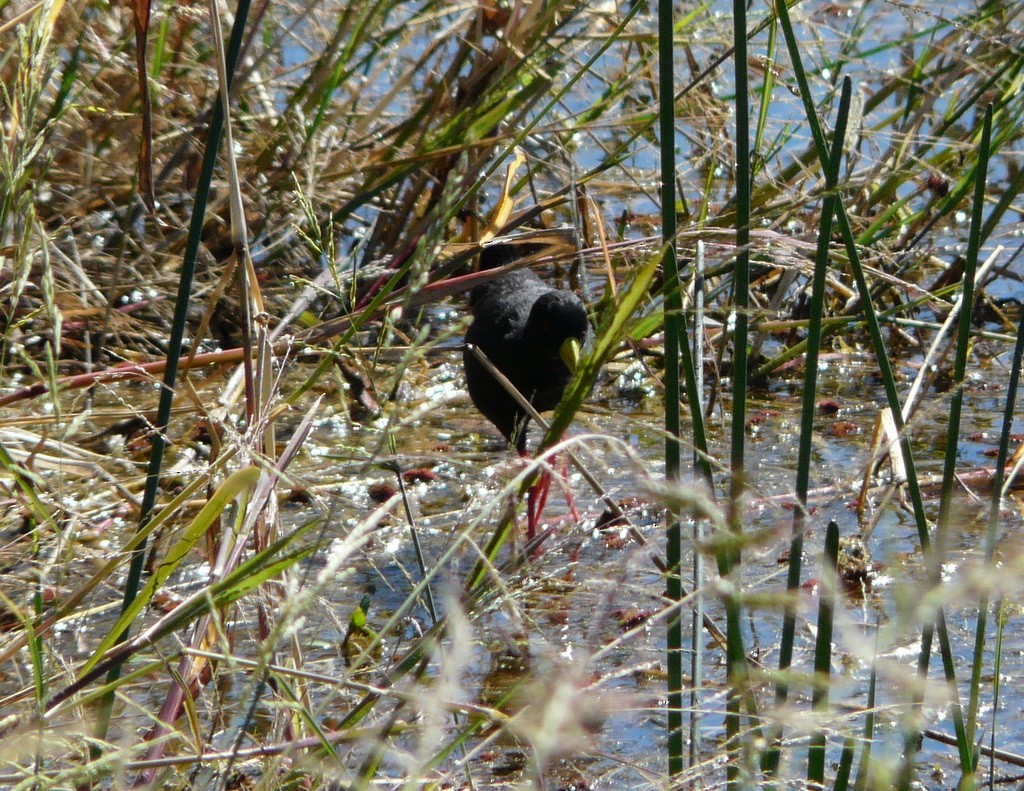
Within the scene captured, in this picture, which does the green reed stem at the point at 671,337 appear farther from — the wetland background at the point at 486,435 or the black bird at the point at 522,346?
the black bird at the point at 522,346

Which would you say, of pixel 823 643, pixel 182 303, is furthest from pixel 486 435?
pixel 823 643

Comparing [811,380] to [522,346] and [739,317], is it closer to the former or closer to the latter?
[739,317]

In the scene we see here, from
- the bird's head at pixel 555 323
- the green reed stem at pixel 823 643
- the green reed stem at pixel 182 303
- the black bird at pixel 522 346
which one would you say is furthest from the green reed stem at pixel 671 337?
the bird's head at pixel 555 323

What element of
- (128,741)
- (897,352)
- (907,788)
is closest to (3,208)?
(128,741)

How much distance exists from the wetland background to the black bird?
0.13 metres

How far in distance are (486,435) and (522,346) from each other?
32 cm

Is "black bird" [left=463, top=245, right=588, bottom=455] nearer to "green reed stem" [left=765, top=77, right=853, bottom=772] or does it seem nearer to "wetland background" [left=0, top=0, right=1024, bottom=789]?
"wetland background" [left=0, top=0, right=1024, bottom=789]

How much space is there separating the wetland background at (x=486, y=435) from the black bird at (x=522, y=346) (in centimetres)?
13

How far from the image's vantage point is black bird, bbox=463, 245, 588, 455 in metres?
3.35

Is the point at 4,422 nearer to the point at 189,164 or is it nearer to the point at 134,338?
the point at 134,338

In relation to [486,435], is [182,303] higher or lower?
higher

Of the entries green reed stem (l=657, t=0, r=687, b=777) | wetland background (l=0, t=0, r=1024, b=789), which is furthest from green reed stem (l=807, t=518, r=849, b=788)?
green reed stem (l=657, t=0, r=687, b=777)

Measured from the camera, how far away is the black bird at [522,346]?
3.35m

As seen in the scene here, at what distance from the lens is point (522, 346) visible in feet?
11.6
